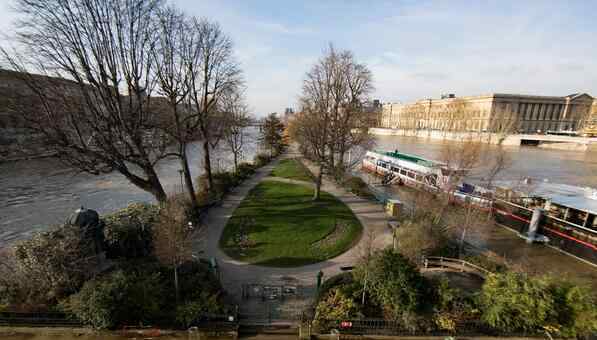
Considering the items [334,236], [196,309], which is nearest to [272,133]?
[334,236]

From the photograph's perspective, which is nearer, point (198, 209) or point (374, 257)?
point (374, 257)

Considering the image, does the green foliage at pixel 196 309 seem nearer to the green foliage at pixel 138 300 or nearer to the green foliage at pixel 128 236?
the green foliage at pixel 138 300

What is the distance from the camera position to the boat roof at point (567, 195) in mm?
16697

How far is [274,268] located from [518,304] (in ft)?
29.0

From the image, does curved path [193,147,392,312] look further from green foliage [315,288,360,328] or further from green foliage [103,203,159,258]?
green foliage [103,203,159,258]

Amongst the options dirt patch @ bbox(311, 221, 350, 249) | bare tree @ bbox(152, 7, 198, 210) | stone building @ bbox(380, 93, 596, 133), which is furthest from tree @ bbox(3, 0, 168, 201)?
stone building @ bbox(380, 93, 596, 133)

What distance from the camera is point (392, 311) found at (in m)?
8.23

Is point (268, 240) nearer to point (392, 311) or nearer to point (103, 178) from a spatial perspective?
point (392, 311)

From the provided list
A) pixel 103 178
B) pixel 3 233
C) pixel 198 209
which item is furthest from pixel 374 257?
pixel 103 178

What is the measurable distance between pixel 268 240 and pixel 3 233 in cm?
1715

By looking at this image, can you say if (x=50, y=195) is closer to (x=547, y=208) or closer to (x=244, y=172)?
(x=244, y=172)

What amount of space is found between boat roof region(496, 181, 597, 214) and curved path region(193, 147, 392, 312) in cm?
1176

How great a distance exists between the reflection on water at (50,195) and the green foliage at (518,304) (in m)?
19.5

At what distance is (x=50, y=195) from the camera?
75.4 feet
